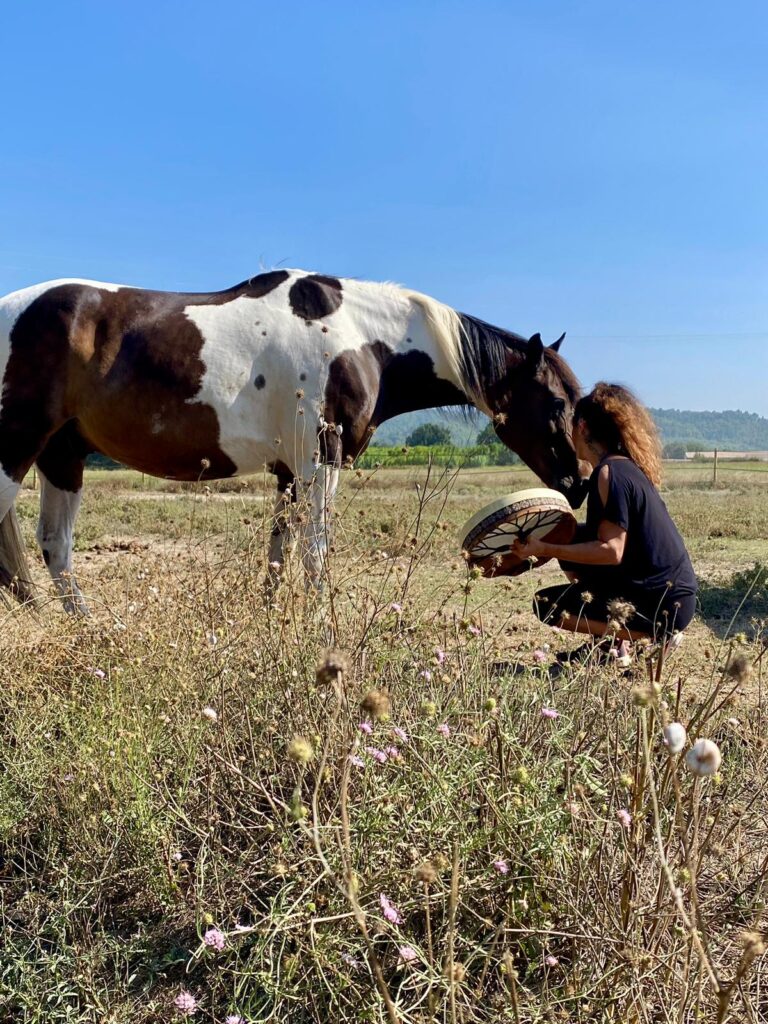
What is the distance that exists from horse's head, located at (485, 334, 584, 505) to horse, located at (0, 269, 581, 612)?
7.6 inches

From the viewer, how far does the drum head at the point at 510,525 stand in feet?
11.2

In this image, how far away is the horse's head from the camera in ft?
16.9

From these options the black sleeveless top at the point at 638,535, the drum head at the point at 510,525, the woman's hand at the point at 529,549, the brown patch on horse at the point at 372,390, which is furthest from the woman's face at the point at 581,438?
the brown patch on horse at the point at 372,390

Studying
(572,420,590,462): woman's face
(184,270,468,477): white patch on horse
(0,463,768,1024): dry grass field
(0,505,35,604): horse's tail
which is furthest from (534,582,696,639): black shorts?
(0,505,35,604): horse's tail

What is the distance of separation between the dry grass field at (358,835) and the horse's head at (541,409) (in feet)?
8.30

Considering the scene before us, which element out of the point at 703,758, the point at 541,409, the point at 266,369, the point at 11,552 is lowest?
the point at 11,552

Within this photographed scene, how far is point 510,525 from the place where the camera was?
3.57m

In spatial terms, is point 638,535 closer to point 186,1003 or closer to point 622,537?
point 622,537

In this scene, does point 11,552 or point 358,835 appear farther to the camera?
point 11,552

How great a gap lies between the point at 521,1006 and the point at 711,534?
10717mm

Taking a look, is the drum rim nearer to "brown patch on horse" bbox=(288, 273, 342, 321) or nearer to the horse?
the horse

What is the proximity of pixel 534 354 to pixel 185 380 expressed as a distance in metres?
2.19

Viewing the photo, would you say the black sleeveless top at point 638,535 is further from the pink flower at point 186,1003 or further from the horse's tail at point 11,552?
the horse's tail at point 11,552

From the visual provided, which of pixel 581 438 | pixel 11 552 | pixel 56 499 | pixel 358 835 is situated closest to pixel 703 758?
pixel 358 835
